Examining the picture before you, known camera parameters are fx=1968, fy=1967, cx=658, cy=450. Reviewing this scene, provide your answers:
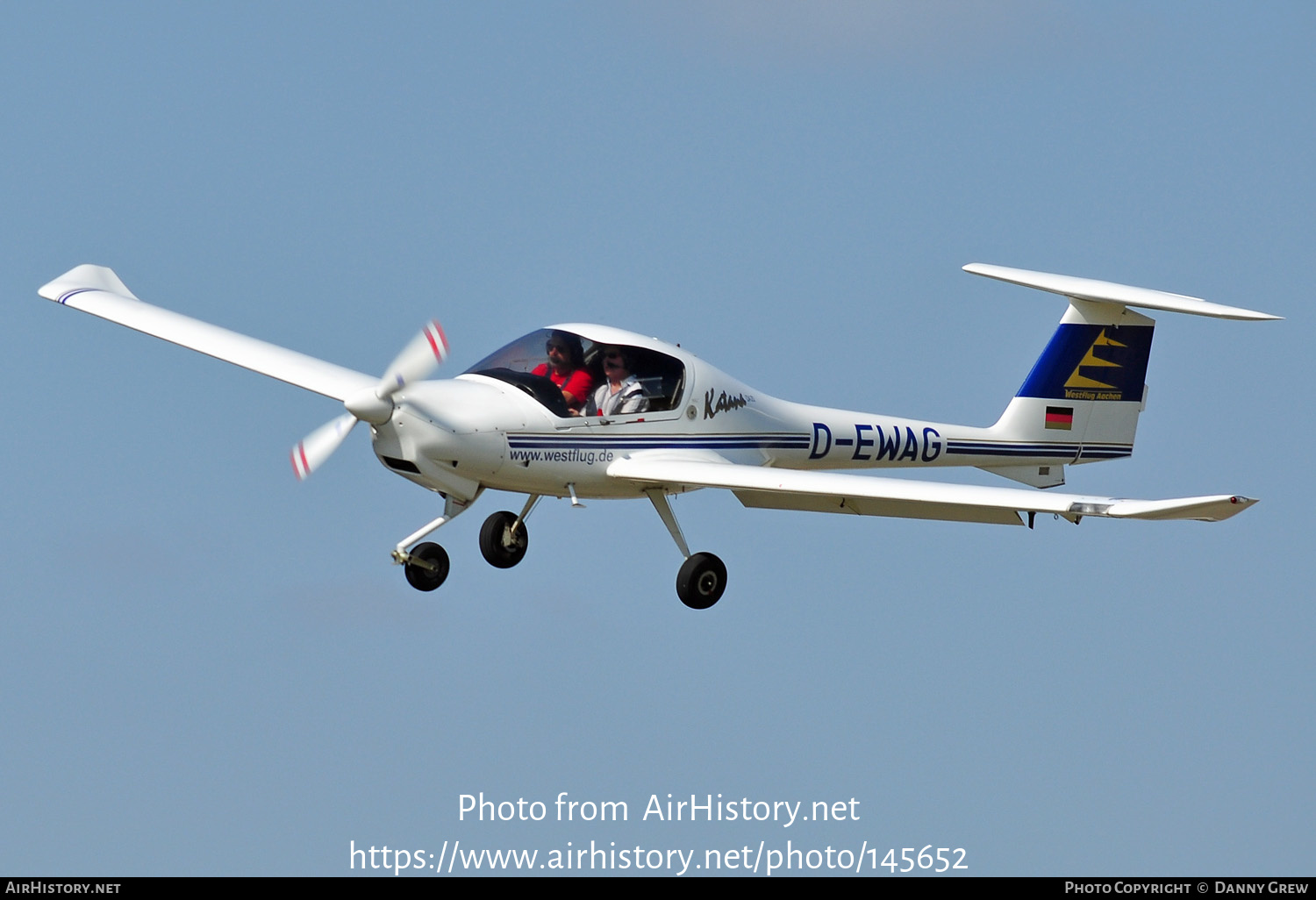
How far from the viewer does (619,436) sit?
66.1ft

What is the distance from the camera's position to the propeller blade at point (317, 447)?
18.5m

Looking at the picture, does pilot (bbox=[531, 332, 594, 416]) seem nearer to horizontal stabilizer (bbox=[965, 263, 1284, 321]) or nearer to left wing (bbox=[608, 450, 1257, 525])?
left wing (bbox=[608, 450, 1257, 525])

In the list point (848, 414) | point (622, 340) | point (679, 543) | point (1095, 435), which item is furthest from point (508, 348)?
point (1095, 435)

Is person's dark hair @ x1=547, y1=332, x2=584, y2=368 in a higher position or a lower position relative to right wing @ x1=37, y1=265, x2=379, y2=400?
higher

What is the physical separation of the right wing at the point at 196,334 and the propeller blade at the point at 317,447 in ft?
1.92

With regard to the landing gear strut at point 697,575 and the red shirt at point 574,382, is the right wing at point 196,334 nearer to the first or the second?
the red shirt at point 574,382

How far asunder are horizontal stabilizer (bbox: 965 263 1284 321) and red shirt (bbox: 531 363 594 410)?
6242 millimetres

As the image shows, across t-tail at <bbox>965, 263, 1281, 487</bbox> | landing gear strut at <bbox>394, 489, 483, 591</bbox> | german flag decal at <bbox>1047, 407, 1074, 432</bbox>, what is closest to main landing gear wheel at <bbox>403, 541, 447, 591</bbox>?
landing gear strut at <bbox>394, 489, 483, 591</bbox>

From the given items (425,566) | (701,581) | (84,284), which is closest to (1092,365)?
(701,581)

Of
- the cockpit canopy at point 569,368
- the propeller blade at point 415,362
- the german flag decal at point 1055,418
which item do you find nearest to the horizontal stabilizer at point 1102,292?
the german flag decal at point 1055,418

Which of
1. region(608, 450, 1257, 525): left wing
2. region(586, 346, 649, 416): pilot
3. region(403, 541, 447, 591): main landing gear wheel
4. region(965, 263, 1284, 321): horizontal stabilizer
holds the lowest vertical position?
region(403, 541, 447, 591): main landing gear wheel

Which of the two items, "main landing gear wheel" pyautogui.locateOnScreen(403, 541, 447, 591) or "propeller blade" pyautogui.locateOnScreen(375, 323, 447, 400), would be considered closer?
"propeller blade" pyautogui.locateOnScreen(375, 323, 447, 400)

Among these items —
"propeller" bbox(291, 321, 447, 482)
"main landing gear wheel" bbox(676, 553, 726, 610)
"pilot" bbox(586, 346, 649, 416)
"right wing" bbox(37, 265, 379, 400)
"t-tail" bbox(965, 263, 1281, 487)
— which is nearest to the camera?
"propeller" bbox(291, 321, 447, 482)

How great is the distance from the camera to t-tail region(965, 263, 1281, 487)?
23.6 meters
